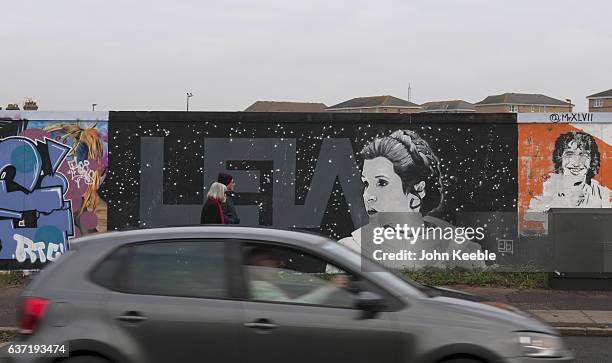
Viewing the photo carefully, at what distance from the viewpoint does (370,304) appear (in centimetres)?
482

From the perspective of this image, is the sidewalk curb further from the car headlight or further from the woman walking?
the woman walking

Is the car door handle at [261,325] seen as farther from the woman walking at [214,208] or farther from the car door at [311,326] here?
the woman walking at [214,208]

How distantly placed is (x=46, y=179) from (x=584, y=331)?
9.27m

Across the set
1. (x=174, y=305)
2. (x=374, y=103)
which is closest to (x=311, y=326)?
(x=174, y=305)

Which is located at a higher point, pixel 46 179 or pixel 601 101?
pixel 601 101

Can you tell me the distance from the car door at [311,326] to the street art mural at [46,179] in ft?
27.6

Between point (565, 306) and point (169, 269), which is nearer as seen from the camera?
point (169, 269)

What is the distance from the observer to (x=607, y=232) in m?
11.4

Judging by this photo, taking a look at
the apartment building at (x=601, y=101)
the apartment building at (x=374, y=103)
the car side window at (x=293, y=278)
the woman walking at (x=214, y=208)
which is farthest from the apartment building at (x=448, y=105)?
the car side window at (x=293, y=278)

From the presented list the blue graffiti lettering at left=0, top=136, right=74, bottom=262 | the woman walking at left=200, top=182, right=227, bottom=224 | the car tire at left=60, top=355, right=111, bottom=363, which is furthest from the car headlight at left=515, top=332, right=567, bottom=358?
the blue graffiti lettering at left=0, top=136, right=74, bottom=262

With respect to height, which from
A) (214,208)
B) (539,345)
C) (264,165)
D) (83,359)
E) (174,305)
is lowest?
(83,359)

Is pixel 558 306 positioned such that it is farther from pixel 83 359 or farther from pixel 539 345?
pixel 83 359

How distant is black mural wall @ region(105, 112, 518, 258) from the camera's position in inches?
495

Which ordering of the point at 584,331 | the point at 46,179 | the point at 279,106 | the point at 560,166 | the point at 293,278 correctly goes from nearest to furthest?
the point at 293,278
the point at 584,331
the point at 560,166
the point at 46,179
the point at 279,106
